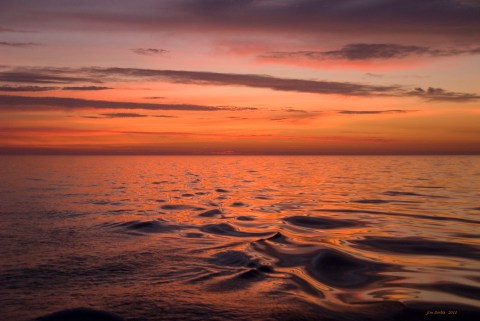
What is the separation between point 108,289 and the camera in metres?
8.61

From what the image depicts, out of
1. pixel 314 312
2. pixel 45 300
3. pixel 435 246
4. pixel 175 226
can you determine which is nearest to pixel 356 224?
pixel 435 246

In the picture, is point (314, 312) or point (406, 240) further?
point (406, 240)

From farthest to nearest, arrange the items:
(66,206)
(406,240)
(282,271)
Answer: (66,206)
(406,240)
(282,271)

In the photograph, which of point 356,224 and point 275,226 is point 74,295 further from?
point 356,224

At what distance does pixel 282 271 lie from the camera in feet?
33.3

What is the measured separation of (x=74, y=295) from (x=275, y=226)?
9914 mm

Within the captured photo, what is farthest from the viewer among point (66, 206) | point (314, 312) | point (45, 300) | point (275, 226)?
point (66, 206)

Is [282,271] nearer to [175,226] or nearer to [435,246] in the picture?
[435,246]

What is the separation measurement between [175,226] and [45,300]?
9346mm


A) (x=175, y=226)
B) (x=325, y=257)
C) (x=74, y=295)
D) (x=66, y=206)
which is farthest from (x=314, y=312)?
(x=66, y=206)

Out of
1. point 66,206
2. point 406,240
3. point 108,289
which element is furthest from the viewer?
point 66,206

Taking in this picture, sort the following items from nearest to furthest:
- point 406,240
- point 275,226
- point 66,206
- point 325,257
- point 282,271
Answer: point 282,271 < point 325,257 < point 406,240 < point 275,226 < point 66,206

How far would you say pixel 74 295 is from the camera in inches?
325

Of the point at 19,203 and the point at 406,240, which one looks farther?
the point at 19,203
